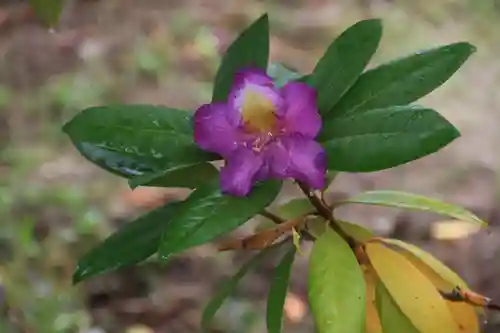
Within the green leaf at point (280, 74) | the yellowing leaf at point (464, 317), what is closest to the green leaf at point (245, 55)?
the green leaf at point (280, 74)

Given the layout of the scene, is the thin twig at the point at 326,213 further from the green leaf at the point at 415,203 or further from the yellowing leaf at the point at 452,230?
the yellowing leaf at the point at 452,230

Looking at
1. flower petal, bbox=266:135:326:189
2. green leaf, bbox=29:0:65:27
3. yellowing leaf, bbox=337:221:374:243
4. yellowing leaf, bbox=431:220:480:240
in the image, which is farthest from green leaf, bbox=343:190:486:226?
yellowing leaf, bbox=431:220:480:240

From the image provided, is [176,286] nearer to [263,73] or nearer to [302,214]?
[302,214]

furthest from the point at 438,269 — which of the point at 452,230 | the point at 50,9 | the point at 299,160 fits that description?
the point at 452,230

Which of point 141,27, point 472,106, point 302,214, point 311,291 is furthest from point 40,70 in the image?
point 311,291

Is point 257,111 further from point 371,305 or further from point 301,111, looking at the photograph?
point 371,305

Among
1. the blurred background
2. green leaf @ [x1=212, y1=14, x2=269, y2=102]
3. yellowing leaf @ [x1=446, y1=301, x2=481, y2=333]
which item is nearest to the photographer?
green leaf @ [x1=212, y1=14, x2=269, y2=102]

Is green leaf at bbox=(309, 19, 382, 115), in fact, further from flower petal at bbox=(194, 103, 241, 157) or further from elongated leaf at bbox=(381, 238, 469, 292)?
elongated leaf at bbox=(381, 238, 469, 292)
